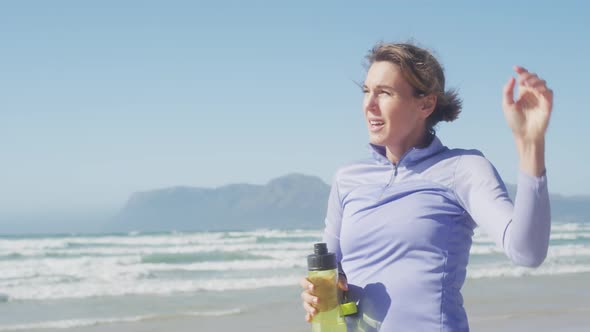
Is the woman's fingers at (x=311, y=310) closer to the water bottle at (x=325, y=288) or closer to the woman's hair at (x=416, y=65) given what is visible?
the water bottle at (x=325, y=288)

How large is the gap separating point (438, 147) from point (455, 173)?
0.49 ft

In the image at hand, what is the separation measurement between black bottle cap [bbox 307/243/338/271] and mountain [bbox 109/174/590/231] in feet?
277

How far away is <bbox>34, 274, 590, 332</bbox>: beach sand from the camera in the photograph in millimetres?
8070

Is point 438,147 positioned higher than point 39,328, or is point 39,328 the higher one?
point 438,147

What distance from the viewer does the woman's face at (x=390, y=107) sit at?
2.19 metres

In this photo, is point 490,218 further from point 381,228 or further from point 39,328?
point 39,328

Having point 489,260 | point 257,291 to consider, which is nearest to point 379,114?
point 257,291

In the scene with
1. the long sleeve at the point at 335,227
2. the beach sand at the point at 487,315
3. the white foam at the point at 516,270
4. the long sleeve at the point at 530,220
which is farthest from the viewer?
the white foam at the point at 516,270

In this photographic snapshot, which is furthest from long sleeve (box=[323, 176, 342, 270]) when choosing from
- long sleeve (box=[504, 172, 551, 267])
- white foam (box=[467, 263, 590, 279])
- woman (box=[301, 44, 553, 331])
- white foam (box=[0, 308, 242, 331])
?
white foam (box=[467, 263, 590, 279])

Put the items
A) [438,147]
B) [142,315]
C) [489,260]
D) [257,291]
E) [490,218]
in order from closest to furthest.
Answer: [490,218]
[438,147]
[142,315]
[257,291]
[489,260]

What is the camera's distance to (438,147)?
2223 mm

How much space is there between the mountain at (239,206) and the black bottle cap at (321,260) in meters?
84.5

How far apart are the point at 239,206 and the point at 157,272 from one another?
104 metres

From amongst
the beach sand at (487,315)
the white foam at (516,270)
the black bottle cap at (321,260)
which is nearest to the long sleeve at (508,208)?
the black bottle cap at (321,260)
